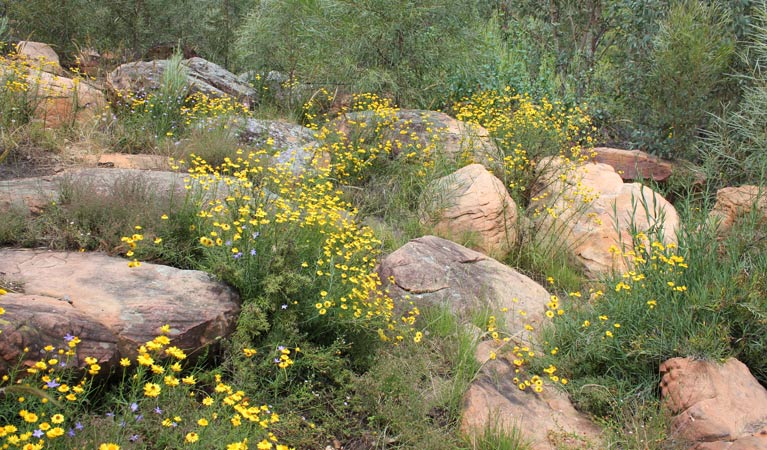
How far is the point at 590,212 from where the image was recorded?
5.95 m

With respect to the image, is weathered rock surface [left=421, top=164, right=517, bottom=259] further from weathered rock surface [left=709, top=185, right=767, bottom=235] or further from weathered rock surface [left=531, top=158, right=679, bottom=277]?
weathered rock surface [left=709, top=185, right=767, bottom=235]

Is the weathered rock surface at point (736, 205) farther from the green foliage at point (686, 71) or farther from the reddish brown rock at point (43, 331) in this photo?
the reddish brown rock at point (43, 331)

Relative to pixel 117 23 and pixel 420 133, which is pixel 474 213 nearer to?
pixel 420 133

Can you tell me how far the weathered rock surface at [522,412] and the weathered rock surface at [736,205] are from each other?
1903 mm

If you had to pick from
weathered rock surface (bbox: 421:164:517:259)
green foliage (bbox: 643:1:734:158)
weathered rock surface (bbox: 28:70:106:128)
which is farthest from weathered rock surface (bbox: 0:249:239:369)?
green foliage (bbox: 643:1:734:158)

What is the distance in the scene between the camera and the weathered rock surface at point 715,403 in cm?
331

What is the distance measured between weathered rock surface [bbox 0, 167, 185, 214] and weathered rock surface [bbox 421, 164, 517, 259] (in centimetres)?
209

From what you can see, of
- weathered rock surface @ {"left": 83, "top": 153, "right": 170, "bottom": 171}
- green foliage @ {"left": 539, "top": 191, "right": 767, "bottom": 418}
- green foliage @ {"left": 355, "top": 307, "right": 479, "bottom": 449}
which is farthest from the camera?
weathered rock surface @ {"left": 83, "top": 153, "right": 170, "bottom": 171}

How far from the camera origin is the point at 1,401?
256 centimetres

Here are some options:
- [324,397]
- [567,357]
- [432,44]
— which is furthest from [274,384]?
[432,44]

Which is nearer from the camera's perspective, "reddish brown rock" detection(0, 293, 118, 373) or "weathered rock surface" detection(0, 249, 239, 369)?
"reddish brown rock" detection(0, 293, 118, 373)

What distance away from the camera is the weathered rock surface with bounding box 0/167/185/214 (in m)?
4.21

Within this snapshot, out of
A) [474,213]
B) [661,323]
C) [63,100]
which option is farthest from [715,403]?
[63,100]

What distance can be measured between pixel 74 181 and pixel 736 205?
16.7 ft
